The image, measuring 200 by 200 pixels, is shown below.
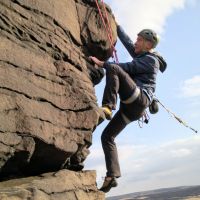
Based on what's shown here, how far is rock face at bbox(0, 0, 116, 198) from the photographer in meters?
5.89

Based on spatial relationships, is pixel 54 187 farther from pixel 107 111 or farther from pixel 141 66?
pixel 141 66

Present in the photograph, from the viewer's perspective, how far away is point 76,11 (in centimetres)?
890

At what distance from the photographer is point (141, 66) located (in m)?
7.84

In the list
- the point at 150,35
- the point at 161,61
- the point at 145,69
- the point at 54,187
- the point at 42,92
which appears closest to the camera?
the point at 54,187

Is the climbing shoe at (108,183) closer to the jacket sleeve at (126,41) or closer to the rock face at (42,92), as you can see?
the rock face at (42,92)

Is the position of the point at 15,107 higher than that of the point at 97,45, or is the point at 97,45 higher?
the point at 97,45

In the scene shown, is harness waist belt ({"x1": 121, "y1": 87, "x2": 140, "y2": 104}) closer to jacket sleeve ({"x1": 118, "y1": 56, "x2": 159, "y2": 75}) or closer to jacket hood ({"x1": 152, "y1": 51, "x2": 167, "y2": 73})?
jacket sleeve ({"x1": 118, "y1": 56, "x2": 159, "y2": 75})

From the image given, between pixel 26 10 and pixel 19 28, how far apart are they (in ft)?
2.07

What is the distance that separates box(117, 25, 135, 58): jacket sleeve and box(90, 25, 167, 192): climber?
Result: 871 mm

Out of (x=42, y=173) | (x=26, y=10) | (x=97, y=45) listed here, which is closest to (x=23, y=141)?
(x=42, y=173)

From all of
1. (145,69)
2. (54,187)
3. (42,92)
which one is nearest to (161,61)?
(145,69)

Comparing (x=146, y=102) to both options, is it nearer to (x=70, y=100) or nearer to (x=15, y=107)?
(x=70, y=100)

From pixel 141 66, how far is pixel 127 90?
34.7 inches

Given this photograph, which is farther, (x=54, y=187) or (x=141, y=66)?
(x=141, y=66)
